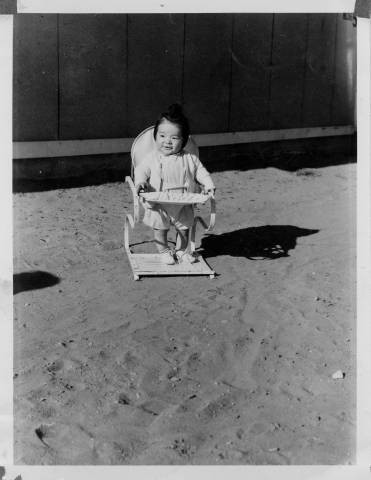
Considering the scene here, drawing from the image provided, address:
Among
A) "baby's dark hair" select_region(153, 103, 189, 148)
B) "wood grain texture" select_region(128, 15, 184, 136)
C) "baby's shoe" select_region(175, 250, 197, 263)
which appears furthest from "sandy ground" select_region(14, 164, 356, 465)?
"wood grain texture" select_region(128, 15, 184, 136)

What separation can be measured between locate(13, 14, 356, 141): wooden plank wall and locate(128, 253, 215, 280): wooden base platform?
116 inches

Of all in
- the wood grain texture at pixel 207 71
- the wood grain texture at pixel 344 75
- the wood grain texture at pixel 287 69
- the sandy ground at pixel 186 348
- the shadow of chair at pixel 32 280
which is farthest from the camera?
the wood grain texture at pixel 344 75

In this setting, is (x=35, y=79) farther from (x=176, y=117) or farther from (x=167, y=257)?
(x=167, y=257)

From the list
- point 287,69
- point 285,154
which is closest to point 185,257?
point 285,154

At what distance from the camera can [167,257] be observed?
215 inches

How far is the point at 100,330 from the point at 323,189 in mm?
4711

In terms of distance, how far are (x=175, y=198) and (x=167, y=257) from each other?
0.53 m

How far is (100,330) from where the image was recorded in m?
4.32

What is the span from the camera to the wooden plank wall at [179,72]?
7.78 metres

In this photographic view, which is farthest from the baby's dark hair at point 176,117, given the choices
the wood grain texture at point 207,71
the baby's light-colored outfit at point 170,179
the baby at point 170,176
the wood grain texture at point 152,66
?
the wood grain texture at point 207,71

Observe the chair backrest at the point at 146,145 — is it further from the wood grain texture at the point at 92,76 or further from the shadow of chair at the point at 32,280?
the wood grain texture at the point at 92,76

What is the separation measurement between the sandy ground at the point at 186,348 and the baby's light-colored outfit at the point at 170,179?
47 centimetres

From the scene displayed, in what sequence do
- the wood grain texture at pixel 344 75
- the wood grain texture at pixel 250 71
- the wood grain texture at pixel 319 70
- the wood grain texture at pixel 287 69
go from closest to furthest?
1. the wood grain texture at pixel 250 71
2. the wood grain texture at pixel 287 69
3. the wood grain texture at pixel 319 70
4. the wood grain texture at pixel 344 75
